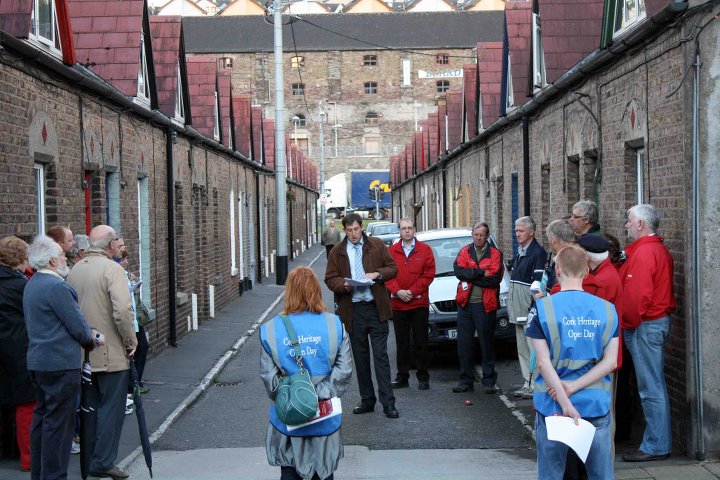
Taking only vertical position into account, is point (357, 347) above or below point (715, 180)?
below

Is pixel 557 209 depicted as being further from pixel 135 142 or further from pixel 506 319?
pixel 135 142

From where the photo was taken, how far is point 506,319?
13.2m

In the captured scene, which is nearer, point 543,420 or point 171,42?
point 543,420

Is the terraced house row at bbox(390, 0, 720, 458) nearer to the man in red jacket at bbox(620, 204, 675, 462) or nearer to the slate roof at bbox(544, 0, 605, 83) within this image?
the slate roof at bbox(544, 0, 605, 83)

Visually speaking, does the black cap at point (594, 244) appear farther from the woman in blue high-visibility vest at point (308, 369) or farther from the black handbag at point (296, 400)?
the black handbag at point (296, 400)

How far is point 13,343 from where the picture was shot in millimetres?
7570

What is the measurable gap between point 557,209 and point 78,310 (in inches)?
330

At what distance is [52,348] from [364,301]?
12.1ft

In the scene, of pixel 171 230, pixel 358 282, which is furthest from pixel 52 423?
pixel 171 230

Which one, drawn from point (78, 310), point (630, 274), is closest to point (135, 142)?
point (78, 310)

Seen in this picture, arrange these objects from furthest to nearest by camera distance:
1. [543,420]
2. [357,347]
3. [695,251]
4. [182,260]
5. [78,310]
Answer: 1. [182,260]
2. [357,347]
3. [695,251]
4. [78,310]
5. [543,420]

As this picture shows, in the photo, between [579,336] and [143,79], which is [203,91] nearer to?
[143,79]

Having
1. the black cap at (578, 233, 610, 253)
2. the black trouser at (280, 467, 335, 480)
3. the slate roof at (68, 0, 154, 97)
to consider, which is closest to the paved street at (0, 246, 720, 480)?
the black cap at (578, 233, 610, 253)

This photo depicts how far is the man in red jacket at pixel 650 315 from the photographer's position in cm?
758
